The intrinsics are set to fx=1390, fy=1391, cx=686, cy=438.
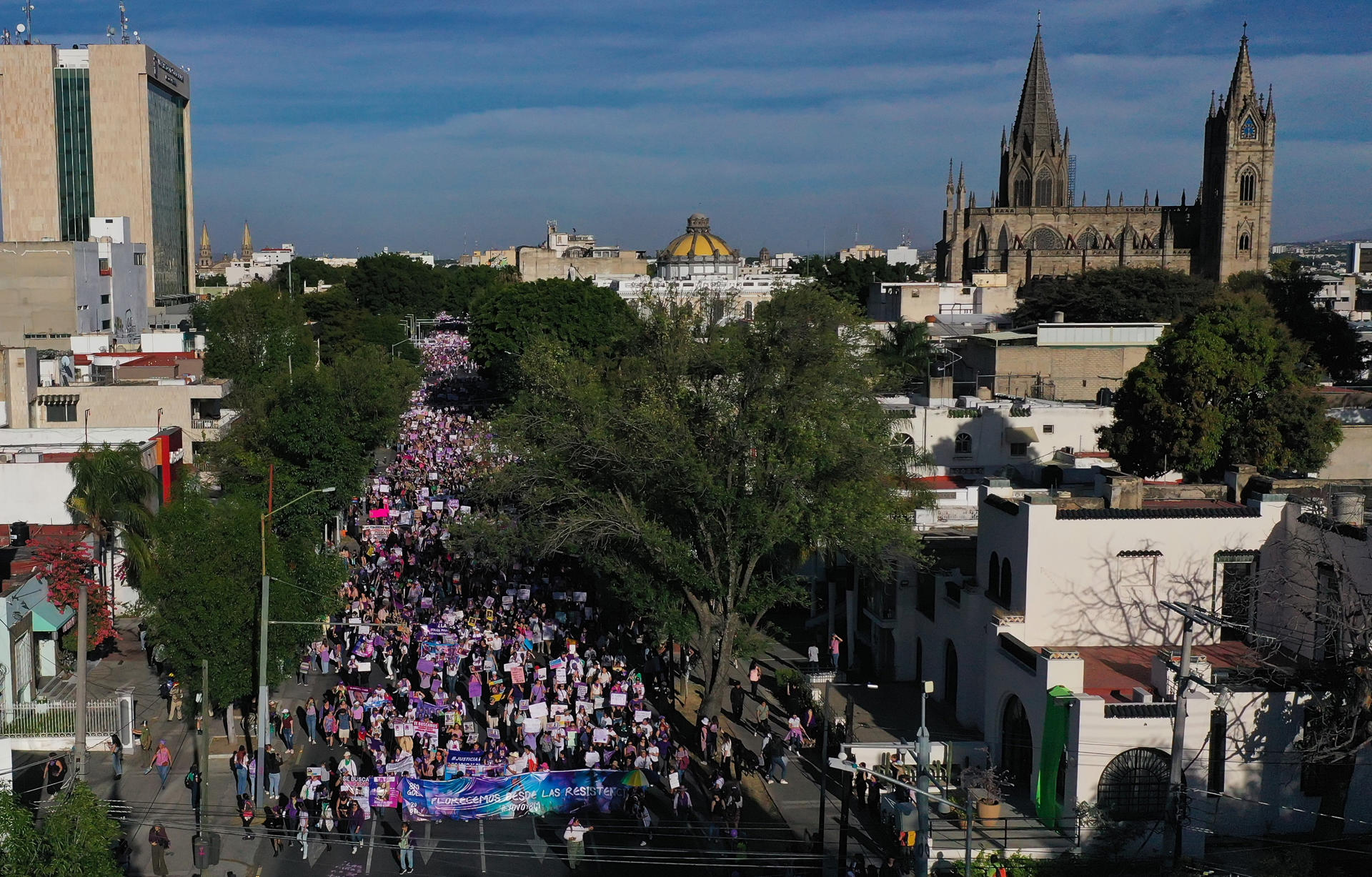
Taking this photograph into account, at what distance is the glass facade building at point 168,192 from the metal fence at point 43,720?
96.2 metres

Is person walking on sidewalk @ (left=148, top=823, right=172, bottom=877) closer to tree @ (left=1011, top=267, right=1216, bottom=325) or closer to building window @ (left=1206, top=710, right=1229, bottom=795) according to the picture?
building window @ (left=1206, top=710, right=1229, bottom=795)

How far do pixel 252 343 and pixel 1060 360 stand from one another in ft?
119

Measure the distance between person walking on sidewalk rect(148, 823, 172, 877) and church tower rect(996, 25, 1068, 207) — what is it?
125965 mm

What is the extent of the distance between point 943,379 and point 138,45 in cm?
9070

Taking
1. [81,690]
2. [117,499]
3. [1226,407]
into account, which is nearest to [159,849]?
[81,690]

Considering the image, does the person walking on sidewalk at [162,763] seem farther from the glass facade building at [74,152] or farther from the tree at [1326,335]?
the glass facade building at [74,152]

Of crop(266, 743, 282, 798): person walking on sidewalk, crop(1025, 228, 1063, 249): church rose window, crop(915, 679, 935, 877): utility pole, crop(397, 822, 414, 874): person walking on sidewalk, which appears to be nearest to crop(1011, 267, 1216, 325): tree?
crop(1025, 228, 1063, 249): church rose window

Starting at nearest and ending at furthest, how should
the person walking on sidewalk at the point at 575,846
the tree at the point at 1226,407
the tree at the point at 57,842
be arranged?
the tree at the point at 57,842
the person walking on sidewalk at the point at 575,846
the tree at the point at 1226,407

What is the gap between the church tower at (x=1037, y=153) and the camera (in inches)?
5354

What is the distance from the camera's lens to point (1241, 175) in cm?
12312

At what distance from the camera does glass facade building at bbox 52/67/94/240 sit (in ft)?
368

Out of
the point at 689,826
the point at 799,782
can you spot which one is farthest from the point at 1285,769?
the point at 689,826

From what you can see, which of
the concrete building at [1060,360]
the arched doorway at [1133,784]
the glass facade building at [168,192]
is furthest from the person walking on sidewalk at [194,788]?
the glass facade building at [168,192]

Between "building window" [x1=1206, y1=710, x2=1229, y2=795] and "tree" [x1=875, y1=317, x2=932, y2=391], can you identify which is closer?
"building window" [x1=1206, y1=710, x2=1229, y2=795]
